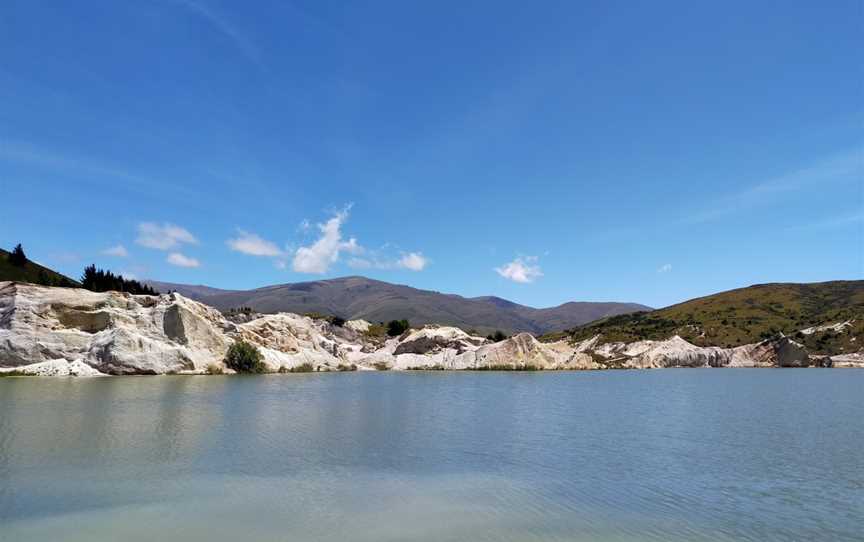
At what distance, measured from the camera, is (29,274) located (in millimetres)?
114562

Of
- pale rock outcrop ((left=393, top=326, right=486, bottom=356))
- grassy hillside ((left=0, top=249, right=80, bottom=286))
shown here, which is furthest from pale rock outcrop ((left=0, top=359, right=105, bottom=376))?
pale rock outcrop ((left=393, top=326, right=486, bottom=356))

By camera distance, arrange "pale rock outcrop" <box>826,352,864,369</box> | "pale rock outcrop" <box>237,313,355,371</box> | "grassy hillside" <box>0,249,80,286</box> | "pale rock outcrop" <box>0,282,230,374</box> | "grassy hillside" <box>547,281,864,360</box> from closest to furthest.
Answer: "pale rock outcrop" <box>0,282,230,374</box>
"pale rock outcrop" <box>237,313,355,371</box>
"grassy hillside" <box>0,249,80,286</box>
"pale rock outcrop" <box>826,352,864,369</box>
"grassy hillside" <box>547,281,864,360</box>

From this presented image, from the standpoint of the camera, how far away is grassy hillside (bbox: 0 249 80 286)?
351ft

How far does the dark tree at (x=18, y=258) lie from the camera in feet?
385

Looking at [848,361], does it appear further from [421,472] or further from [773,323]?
[421,472]

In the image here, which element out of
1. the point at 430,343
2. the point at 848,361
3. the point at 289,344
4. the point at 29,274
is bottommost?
the point at 848,361

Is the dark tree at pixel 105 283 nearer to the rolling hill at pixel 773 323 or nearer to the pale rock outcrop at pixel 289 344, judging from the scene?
the pale rock outcrop at pixel 289 344

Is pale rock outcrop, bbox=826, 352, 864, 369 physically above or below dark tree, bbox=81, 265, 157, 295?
below

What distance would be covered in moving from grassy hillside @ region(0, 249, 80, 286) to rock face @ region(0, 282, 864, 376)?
44830 millimetres

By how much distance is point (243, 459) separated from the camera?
21.5 metres

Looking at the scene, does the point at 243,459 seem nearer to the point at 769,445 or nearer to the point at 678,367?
the point at 769,445

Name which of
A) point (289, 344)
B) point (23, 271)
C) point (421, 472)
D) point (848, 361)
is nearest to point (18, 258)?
point (23, 271)

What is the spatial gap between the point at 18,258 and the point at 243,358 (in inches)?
3097

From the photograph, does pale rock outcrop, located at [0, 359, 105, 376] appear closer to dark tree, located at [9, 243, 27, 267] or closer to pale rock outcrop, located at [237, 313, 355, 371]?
pale rock outcrop, located at [237, 313, 355, 371]
